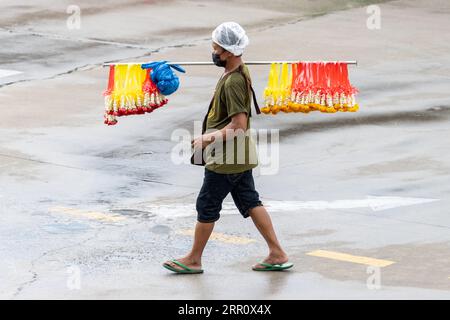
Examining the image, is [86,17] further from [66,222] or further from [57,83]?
[66,222]

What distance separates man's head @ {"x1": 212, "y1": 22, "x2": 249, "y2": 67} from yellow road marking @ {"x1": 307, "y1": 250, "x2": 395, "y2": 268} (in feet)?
5.78

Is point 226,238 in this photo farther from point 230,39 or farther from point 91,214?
point 230,39

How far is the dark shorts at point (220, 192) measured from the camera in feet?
28.8

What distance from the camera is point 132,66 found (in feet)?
31.5

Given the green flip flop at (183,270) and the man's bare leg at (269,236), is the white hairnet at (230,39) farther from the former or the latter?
the green flip flop at (183,270)

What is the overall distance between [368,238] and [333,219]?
0.67m

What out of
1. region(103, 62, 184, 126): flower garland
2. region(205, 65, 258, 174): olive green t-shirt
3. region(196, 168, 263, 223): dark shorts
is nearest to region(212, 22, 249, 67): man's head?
region(205, 65, 258, 174): olive green t-shirt

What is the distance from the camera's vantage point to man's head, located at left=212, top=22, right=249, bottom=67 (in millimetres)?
8594

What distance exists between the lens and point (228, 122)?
8688mm

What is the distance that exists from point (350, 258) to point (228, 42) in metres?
1.96

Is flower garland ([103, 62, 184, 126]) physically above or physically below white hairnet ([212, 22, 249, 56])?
below

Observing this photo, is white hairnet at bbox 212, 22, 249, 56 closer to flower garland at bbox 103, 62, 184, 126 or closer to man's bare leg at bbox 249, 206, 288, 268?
flower garland at bbox 103, 62, 184, 126

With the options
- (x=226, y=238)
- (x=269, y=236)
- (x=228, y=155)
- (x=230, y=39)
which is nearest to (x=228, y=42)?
(x=230, y=39)
